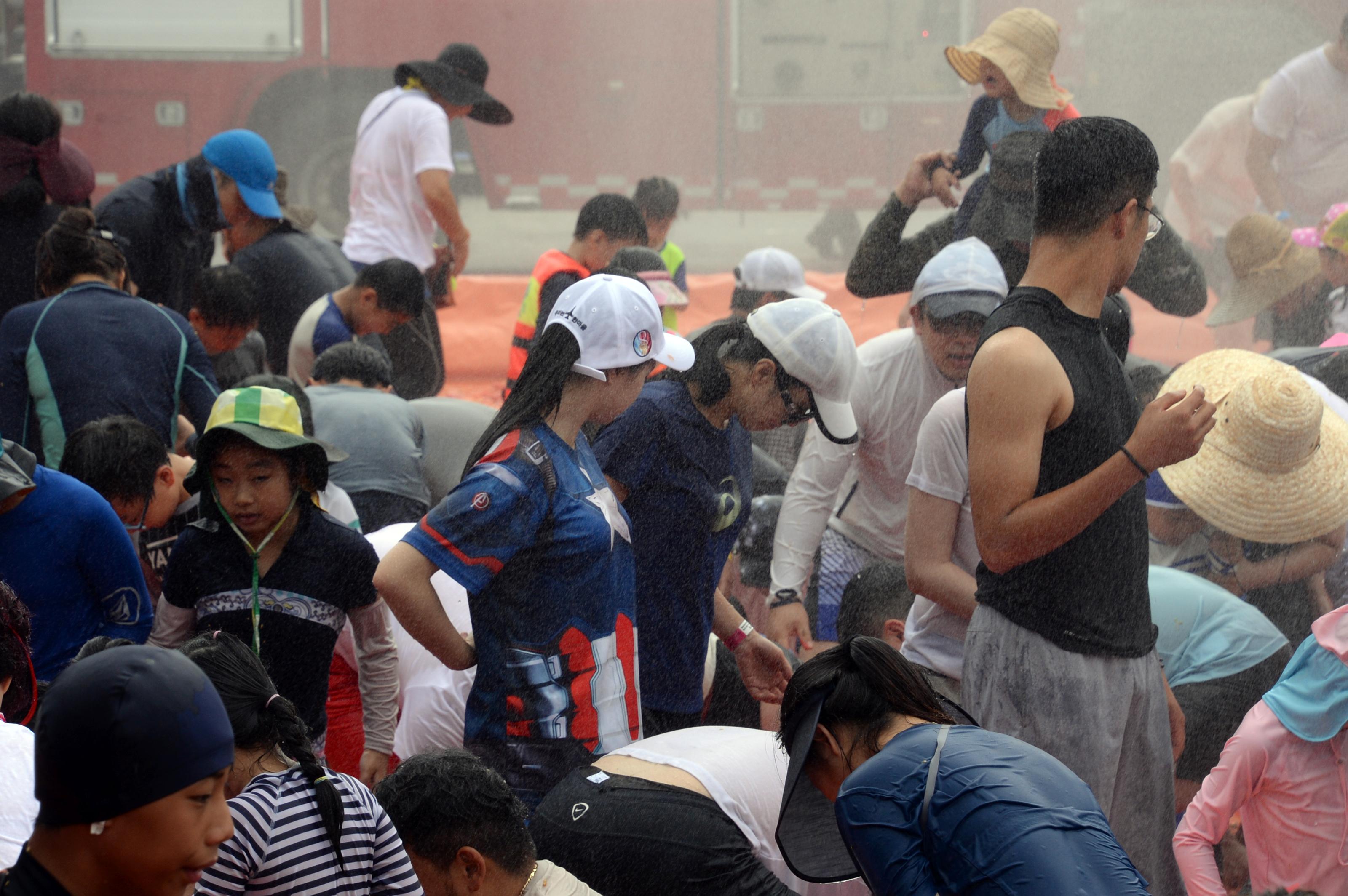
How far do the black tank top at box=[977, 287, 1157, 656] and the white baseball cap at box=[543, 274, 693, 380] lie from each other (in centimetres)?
67

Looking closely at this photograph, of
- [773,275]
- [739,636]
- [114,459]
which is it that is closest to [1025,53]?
[773,275]

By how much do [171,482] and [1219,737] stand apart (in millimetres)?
2790

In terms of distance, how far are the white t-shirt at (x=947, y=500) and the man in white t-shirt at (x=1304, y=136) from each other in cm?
418

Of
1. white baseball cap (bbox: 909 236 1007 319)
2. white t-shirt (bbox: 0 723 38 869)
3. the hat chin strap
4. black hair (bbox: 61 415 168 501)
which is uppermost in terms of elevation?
white baseball cap (bbox: 909 236 1007 319)

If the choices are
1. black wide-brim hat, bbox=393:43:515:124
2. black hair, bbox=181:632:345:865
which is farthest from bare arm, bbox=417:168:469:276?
black hair, bbox=181:632:345:865

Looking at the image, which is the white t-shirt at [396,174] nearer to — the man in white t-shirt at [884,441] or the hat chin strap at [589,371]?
the man in white t-shirt at [884,441]

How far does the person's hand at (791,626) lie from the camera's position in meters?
3.71

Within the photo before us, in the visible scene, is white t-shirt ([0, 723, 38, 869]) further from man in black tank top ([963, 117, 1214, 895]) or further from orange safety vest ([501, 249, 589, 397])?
orange safety vest ([501, 249, 589, 397])

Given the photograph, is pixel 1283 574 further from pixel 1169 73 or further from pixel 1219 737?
pixel 1169 73

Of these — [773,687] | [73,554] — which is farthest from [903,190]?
[73,554]

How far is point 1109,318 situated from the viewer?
2.86m

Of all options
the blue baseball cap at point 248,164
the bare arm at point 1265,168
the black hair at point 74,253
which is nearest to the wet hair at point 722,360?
the black hair at point 74,253

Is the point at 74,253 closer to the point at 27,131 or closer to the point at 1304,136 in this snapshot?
the point at 27,131

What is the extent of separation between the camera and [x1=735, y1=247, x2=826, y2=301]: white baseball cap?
6039 mm
